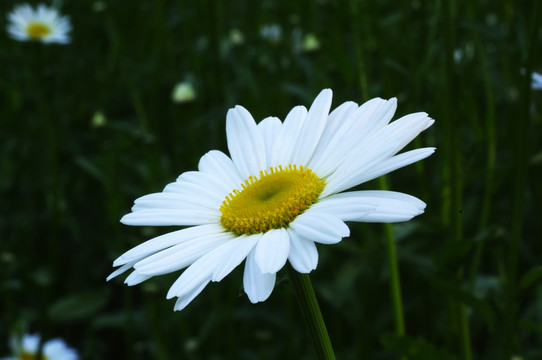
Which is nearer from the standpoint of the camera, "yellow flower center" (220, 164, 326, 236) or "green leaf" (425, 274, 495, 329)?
"yellow flower center" (220, 164, 326, 236)

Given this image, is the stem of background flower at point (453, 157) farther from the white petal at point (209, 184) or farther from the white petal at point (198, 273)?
the white petal at point (198, 273)

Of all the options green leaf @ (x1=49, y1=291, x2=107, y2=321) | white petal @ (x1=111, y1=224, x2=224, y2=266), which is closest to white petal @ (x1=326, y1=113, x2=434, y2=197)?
white petal @ (x1=111, y1=224, x2=224, y2=266)

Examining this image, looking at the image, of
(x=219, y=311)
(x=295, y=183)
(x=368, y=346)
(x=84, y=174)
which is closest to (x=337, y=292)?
(x=368, y=346)

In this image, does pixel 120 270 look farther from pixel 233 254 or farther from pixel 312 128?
pixel 312 128

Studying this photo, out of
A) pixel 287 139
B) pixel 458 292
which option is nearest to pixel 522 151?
pixel 458 292

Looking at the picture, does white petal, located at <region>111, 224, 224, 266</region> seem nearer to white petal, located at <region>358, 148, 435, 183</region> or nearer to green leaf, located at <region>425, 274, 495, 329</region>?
white petal, located at <region>358, 148, 435, 183</region>

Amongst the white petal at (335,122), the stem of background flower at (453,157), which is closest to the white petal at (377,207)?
the white petal at (335,122)
